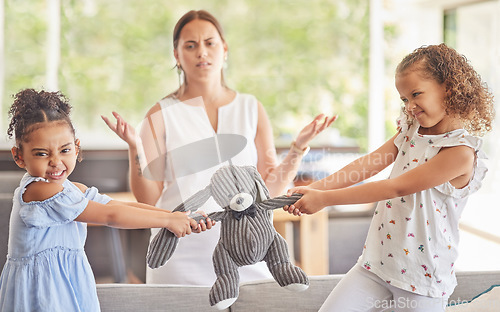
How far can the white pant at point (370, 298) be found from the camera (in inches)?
45.5

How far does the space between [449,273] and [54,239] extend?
2.60 ft

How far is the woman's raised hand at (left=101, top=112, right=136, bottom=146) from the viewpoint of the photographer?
4.02ft

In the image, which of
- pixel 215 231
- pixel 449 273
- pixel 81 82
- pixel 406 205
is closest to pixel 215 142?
pixel 215 231

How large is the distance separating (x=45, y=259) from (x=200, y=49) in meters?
0.67

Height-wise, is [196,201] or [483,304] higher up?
[196,201]

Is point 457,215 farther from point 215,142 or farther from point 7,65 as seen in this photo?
point 7,65

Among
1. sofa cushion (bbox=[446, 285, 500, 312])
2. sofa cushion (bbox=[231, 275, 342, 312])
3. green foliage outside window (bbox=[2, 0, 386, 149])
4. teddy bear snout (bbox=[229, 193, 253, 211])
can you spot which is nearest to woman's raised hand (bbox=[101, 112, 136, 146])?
teddy bear snout (bbox=[229, 193, 253, 211])

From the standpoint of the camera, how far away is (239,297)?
1401mm

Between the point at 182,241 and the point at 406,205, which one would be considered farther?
the point at 182,241

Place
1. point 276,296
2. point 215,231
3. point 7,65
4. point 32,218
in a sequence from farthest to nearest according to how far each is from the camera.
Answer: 1. point 7,65
2. point 215,231
3. point 276,296
4. point 32,218

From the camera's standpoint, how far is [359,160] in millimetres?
1272

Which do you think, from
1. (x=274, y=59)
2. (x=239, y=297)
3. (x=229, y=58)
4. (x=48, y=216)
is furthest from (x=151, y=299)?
(x=274, y=59)

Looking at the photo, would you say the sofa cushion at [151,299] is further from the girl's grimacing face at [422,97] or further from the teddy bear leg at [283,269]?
the girl's grimacing face at [422,97]

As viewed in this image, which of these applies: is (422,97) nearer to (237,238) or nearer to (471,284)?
(237,238)
